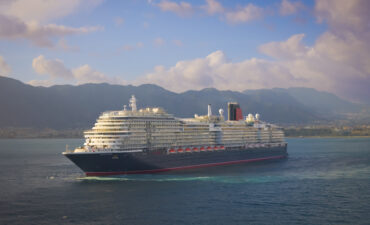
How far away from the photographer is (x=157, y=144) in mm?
66625

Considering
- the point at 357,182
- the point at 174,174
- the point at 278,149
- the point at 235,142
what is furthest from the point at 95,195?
the point at 278,149

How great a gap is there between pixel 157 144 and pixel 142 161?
6.10 meters

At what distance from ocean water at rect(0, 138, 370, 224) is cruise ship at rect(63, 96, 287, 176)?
8.74 ft

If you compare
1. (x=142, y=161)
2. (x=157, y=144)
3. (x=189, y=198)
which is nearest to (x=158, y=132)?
(x=157, y=144)

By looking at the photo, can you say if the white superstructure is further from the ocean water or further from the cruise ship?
the ocean water

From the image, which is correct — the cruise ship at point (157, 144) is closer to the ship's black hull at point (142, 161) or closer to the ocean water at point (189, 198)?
the ship's black hull at point (142, 161)

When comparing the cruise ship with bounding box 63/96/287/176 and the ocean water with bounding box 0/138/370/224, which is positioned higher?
the cruise ship with bounding box 63/96/287/176

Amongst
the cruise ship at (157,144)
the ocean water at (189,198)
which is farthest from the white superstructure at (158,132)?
the ocean water at (189,198)

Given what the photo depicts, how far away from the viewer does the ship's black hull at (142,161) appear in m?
57.8

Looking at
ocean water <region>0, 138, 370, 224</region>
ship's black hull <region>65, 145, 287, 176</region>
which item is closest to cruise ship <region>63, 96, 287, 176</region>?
ship's black hull <region>65, 145, 287, 176</region>

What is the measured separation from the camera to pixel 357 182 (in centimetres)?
5547

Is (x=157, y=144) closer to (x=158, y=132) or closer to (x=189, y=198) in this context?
(x=158, y=132)

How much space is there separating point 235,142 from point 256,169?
15.4m

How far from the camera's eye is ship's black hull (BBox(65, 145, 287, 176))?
57.8 metres
